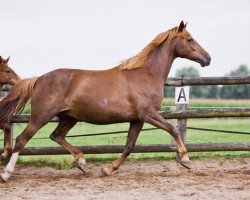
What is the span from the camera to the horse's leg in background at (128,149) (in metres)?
8.30

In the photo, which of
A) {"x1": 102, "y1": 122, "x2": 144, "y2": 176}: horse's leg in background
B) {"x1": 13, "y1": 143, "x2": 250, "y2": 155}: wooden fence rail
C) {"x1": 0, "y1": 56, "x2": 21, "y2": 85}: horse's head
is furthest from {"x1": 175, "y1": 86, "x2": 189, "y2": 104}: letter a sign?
{"x1": 0, "y1": 56, "x2": 21, "y2": 85}: horse's head

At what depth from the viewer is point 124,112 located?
8172mm

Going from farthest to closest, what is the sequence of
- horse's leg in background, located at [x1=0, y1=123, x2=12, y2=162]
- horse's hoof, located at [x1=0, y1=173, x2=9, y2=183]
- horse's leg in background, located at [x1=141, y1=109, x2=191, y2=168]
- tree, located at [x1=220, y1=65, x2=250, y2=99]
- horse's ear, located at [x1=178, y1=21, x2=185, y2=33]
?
tree, located at [x1=220, y1=65, x2=250, y2=99] < horse's leg in background, located at [x1=0, y1=123, x2=12, y2=162] < horse's ear, located at [x1=178, y1=21, x2=185, y2=33] < horse's leg in background, located at [x1=141, y1=109, x2=191, y2=168] < horse's hoof, located at [x1=0, y1=173, x2=9, y2=183]

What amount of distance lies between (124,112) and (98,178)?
1070 mm

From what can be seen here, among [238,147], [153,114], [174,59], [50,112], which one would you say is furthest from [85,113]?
[238,147]

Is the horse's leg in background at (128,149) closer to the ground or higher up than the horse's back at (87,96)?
closer to the ground

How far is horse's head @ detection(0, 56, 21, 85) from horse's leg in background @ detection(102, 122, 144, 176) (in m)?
2.67

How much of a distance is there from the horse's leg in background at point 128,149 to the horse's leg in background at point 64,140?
1.57 feet

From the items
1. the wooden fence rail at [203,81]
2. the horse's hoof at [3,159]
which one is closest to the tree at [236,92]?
the wooden fence rail at [203,81]

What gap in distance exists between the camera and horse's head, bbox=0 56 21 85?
32.4 feet

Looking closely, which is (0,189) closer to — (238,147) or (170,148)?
(170,148)

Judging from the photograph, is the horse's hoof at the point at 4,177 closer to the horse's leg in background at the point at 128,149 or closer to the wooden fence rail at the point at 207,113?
the horse's leg in background at the point at 128,149

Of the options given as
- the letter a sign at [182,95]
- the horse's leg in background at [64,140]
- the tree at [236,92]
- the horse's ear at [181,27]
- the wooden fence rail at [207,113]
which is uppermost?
the horse's ear at [181,27]

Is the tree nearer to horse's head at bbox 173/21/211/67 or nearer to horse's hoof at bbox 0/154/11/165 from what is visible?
horse's head at bbox 173/21/211/67
